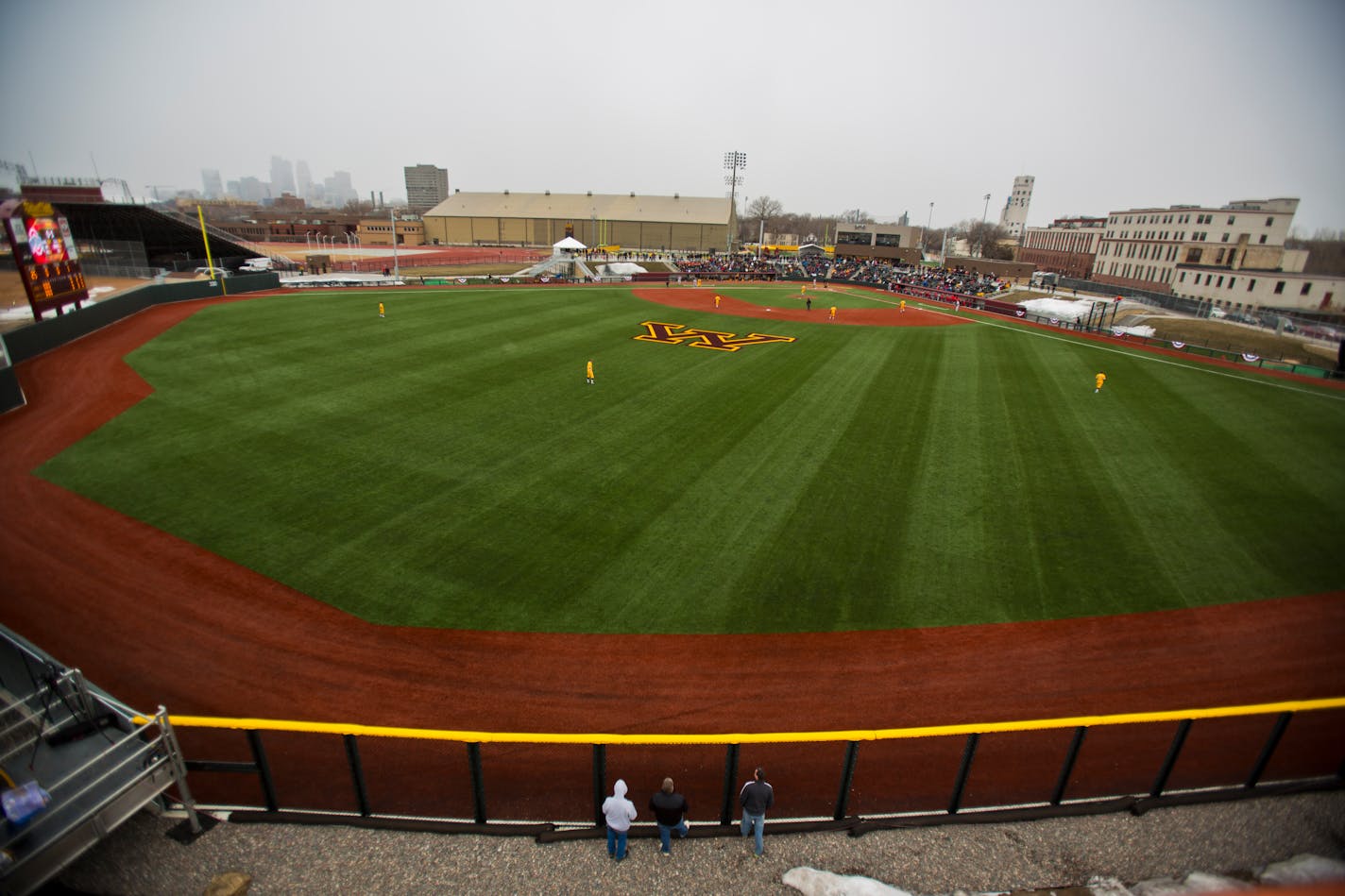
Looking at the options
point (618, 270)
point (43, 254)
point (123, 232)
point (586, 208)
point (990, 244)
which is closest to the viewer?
point (43, 254)

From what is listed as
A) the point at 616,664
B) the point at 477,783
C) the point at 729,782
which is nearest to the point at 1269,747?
the point at 729,782

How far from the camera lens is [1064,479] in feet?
58.9

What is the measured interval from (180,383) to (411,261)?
181 ft

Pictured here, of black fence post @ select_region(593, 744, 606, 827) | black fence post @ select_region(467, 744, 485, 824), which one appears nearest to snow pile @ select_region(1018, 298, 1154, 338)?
black fence post @ select_region(593, 744, 606, 827)

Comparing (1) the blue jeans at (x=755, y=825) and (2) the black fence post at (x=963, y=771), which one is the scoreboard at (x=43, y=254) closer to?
(1) the blue jeans at (x=755, y=825)

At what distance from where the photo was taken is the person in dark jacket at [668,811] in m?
6.25

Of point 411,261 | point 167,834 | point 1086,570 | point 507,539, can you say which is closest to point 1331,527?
point 1086,570

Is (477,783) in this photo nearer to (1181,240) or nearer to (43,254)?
(43,254)

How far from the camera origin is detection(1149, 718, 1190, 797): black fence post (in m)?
6.59

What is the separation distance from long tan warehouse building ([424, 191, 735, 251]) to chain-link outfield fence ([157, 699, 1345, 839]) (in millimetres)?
103331

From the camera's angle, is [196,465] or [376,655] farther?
[196,465]

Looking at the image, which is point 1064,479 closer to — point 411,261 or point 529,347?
point 529,347

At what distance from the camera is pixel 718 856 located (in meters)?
6.32

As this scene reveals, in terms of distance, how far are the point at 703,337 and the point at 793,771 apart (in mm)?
29767
